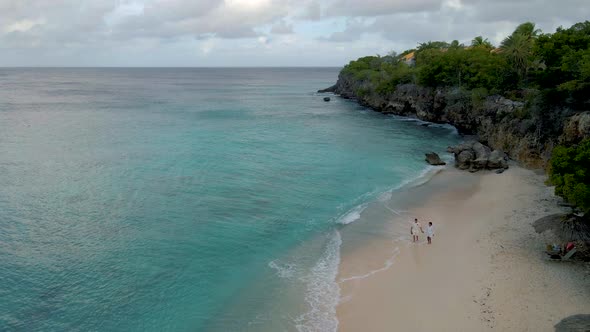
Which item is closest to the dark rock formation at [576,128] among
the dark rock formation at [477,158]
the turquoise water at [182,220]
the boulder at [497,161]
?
the boulder at [497,161]

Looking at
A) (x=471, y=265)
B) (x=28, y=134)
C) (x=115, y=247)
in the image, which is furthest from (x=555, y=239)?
(x=28, y=134)

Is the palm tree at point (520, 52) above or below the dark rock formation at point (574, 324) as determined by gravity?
above

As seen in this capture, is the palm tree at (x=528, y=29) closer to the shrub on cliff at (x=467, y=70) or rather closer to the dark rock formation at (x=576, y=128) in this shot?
the shrub on cliff at (x=467, y=70)

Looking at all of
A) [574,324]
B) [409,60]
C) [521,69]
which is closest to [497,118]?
[521,69]

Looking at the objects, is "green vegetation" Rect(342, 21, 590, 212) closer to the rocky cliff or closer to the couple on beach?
the rocky cliff

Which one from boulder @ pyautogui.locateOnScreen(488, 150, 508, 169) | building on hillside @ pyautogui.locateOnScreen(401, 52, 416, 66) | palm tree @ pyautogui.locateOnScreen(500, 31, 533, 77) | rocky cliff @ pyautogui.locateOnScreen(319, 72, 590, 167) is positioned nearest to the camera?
rocky cliff @ pyautogui.locateOnScreen(319, 72, 590, 167)

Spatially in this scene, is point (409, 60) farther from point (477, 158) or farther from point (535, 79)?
point (477, 158)

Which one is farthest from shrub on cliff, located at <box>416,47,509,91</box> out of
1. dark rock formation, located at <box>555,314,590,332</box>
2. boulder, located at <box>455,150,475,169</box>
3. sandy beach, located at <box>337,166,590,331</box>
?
dark rock formation, located at <box>555,314,590,332</box>

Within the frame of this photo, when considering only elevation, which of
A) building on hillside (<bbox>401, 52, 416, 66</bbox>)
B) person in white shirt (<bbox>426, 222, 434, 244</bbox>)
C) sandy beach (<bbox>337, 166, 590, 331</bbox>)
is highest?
building on hillside (<bbox>401, 52, 416, 66</bbox>)
